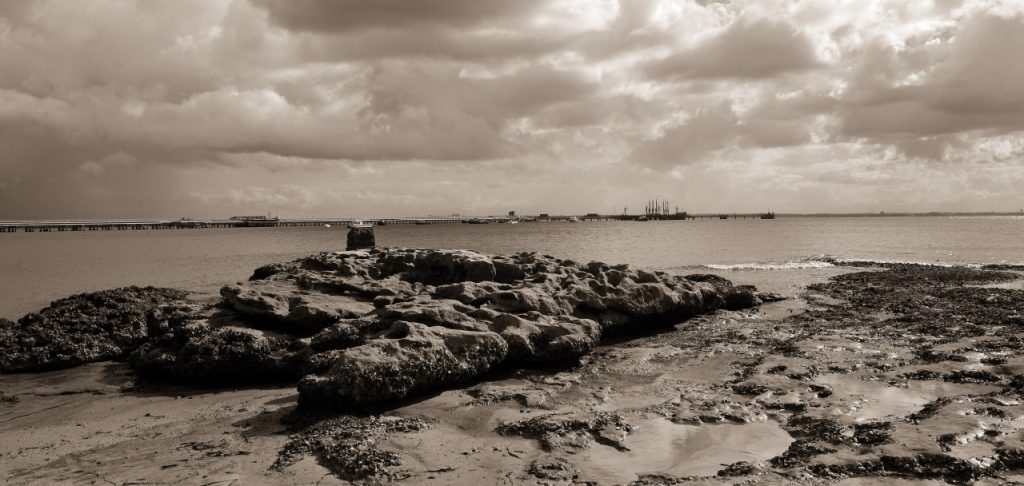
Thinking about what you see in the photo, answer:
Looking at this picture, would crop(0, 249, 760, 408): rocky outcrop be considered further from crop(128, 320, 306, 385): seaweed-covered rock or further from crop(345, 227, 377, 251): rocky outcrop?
crop(345, 227, 377, 251): rocky outcrop

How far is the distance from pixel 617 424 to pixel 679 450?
1018 mm

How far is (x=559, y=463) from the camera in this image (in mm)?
6918

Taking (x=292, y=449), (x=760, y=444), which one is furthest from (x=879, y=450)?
(x=292, y=449)

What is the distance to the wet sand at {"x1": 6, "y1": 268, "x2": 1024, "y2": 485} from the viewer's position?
6.64 metres

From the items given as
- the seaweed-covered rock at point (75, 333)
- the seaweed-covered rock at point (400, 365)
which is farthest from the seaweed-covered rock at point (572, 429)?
the seaweed-covered rock at point (75, 333)

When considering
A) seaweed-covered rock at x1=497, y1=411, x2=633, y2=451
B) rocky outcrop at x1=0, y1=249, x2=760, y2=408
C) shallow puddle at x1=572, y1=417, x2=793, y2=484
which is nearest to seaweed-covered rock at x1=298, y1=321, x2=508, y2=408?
Answer: rocky outcrop at x1=0, y1=249, x2=760, y2=408

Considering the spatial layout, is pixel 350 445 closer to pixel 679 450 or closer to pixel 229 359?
pixel 679 450

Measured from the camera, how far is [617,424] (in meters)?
8.12

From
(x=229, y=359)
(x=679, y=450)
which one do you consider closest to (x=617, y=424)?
(x=679, y=450)

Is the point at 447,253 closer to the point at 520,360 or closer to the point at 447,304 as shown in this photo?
the point at 447,304

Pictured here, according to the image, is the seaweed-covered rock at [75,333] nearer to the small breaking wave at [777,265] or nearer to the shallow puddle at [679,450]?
the shallow puddle at [679,450]

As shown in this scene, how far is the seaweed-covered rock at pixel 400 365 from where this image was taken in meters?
8.80

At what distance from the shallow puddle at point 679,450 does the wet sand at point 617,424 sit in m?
0.03

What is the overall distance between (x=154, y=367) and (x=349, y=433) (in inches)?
247
